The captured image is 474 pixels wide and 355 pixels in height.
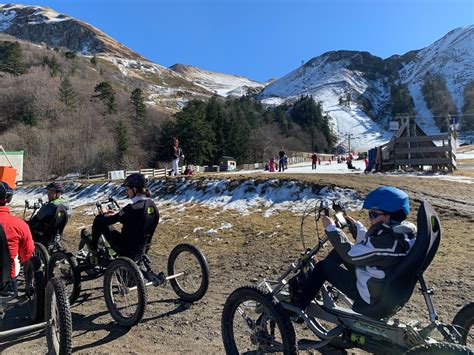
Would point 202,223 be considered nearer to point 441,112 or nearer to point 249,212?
point 249,212

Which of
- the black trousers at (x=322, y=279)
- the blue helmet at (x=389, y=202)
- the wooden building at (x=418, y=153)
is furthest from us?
the wooden building at (x=418, y=153)

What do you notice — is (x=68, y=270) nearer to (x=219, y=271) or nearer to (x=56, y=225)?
(x=56, y=225)

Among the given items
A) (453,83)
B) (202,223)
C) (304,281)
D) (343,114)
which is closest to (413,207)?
(202,223)

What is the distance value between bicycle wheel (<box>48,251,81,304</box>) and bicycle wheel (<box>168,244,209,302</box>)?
134cm

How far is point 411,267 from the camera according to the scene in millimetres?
2951

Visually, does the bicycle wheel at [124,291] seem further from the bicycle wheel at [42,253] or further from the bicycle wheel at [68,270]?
the bicycle wheel at [42,253]

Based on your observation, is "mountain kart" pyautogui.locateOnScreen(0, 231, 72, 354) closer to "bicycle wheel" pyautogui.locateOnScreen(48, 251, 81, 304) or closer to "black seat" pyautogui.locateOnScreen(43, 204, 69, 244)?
"bicycle wheel" pyautogui.locateOnScreen(48, 251, 81, 304)

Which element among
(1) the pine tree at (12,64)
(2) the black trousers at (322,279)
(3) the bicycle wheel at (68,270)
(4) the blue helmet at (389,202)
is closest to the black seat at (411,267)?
(4) the blue helmet at (389,202)

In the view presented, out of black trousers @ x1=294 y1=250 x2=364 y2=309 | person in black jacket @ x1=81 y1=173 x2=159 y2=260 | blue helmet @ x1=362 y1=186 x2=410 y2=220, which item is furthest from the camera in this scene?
person in black jacket @ x1=81 y1=173 x2=159 y2=260

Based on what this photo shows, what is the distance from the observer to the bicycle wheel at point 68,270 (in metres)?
5.54

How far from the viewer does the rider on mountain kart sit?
6.40m

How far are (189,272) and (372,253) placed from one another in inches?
133

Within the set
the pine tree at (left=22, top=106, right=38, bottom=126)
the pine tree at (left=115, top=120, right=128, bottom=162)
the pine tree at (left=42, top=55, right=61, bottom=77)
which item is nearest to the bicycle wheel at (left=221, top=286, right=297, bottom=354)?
the pine tree at (left=115, top=120, right=128, bottom=162)

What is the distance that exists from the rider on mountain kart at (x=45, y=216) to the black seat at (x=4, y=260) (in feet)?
9.03
